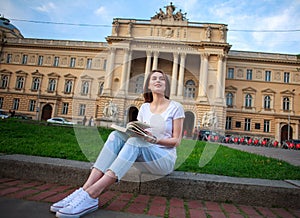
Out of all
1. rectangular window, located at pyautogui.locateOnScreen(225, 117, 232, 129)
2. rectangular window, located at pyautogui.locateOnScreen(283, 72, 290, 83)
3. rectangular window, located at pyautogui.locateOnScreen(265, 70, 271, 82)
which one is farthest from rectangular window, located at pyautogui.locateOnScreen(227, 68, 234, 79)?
rectangular window, located at pyautogui.locateOnScreen(283, 72, 290, 83)

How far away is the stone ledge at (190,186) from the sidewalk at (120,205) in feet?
0.23

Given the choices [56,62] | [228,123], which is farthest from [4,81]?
[228,123]

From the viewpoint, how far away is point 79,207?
1875mm

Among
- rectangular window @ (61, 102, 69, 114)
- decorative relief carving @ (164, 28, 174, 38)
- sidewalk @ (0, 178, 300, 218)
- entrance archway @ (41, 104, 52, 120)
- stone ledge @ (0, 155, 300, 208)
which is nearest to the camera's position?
sidewalk @ (0, 178, 300, 218)

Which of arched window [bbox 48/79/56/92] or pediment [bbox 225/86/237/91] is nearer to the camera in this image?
pediment [bbox 225/86/237/91]

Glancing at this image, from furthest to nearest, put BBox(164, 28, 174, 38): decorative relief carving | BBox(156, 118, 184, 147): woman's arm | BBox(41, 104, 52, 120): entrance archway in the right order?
BBox(41, 104, 52, 120): entrance archway
BBox(164, 28, 174, 38): decorative relief carving
BBox(156, 118, 184, 147): woman's arm

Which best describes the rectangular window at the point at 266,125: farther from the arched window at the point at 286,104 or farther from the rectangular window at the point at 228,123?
the rectangular window at the point at 228,123

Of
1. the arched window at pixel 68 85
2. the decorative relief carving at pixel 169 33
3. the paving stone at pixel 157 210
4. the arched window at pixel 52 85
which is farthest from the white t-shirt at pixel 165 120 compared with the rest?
the arched window at pixel 52 85

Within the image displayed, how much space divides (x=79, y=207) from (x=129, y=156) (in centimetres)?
59

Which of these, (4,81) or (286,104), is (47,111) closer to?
(4,81)

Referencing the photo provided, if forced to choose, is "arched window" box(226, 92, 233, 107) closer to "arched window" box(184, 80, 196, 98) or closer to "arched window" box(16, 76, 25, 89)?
"arched window" box(184, 80, 196, 98)

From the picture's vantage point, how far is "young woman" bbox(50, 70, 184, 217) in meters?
1.96

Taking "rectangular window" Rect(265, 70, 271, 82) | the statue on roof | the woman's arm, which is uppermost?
the statue on roof

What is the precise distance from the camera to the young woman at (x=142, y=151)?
1958mm
